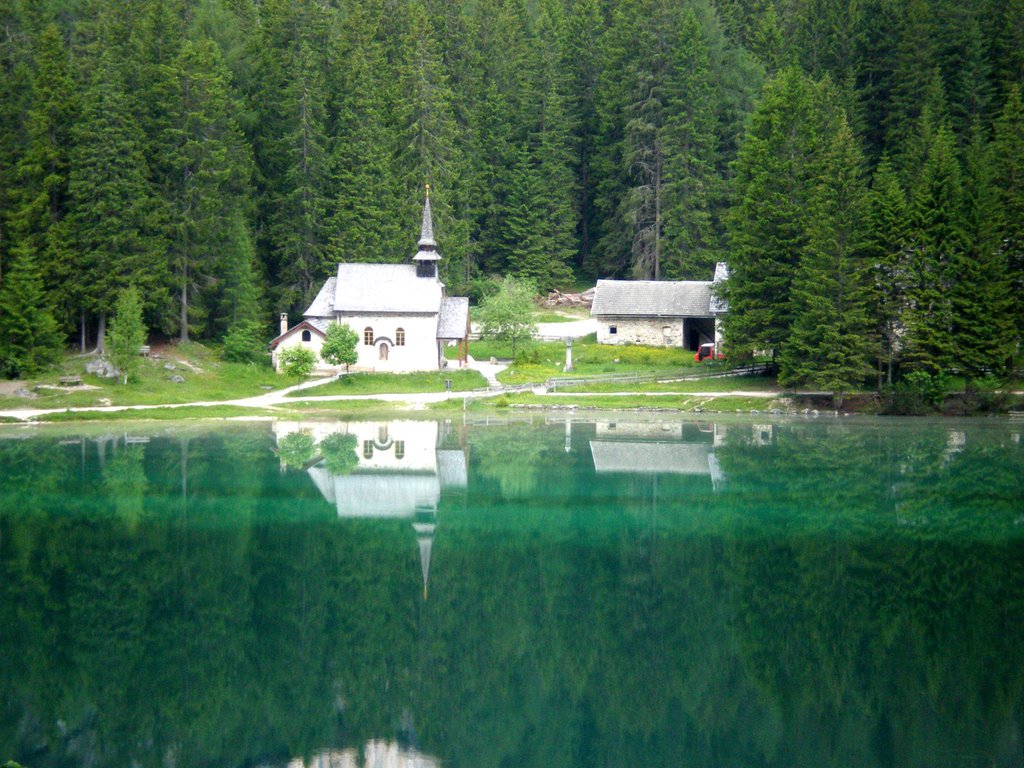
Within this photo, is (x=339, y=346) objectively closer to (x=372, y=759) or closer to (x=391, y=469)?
(x=391, y=469)

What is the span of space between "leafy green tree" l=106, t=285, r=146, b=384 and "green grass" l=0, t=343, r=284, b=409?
36.7 inches

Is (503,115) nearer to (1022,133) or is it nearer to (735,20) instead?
(735,20)

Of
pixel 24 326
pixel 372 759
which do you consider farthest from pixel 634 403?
pixel 372 759

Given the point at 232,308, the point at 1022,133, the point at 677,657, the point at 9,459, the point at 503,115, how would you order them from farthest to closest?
the point at 503,115 → the point at 232,308 → the point at 1022,133 → the point at 9,459 → the point at 677,657

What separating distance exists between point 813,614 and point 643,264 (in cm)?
5222

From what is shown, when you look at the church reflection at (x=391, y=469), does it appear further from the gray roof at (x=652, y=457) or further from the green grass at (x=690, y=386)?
the green grass at (x=690, y=386)

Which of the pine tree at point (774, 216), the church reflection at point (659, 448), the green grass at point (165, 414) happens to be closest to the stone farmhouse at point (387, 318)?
the green grass at point (165, 414)

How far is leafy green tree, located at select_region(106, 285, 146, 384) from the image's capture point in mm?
49688

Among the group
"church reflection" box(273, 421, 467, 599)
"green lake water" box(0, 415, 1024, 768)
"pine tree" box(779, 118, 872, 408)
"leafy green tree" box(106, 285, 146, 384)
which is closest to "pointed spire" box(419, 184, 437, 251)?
"church reflection" box(273, 421, 467, 599)

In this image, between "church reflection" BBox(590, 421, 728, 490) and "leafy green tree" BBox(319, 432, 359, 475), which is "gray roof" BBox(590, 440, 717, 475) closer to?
"church reflection" BBox(590, 421, 728, 490)

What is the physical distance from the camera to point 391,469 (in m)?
36.4

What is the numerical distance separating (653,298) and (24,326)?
31.7 meters

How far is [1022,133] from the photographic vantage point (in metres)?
52.0

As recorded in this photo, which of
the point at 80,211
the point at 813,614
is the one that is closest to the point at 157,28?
the point at 80,211
